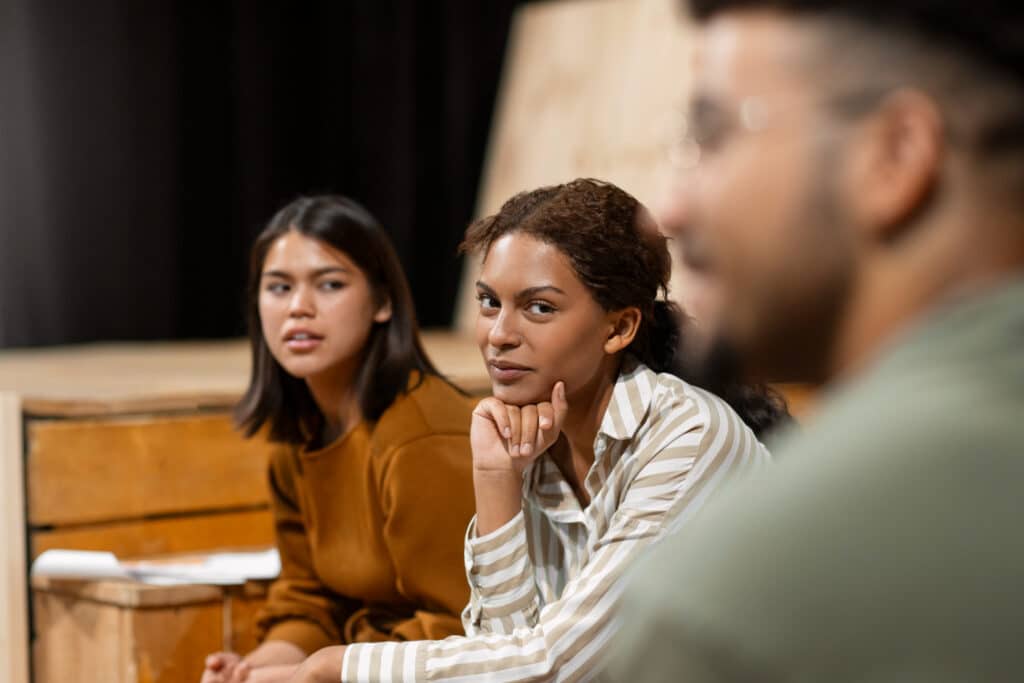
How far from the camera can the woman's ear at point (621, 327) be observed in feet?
5.51

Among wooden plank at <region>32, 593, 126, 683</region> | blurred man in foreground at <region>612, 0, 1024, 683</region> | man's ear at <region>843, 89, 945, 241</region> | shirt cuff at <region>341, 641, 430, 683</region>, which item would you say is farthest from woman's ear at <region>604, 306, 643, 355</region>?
wooden plank at <region>32, 593, 126, 683</region>

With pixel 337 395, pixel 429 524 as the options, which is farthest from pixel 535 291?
pixel 337 395

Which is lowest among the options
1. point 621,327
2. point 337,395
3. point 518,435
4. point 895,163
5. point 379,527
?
point 379,527

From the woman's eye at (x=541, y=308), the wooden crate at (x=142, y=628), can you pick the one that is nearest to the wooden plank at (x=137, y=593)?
the wooden crate at (x=142, y=628)

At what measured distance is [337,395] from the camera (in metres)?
2.37

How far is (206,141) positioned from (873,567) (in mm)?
4823

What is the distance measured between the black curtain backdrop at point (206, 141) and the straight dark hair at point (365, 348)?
265cm

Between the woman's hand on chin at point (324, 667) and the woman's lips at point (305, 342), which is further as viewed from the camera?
the woman's lips at point (305, 342)

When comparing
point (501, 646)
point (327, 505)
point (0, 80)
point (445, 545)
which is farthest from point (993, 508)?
point (0, 80)

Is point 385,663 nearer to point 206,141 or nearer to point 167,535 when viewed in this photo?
point 167,535

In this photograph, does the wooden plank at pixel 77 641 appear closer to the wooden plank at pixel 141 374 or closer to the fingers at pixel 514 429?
the wooden plank at pixel 141 374

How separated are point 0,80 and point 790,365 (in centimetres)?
450

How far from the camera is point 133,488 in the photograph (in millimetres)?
2812

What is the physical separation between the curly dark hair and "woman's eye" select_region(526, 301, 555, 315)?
5 centimetres
